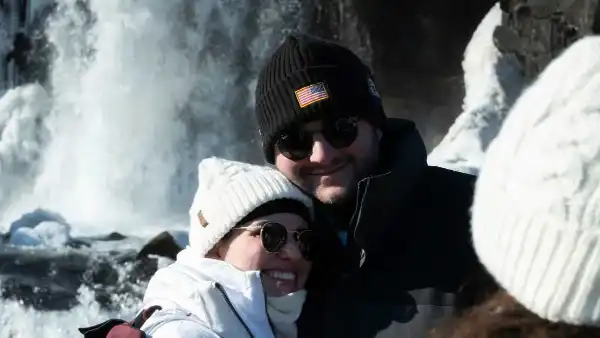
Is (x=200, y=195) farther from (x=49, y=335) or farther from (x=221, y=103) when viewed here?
(x=221, y=103)

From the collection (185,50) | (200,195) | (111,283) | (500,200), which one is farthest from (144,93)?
(500,200)

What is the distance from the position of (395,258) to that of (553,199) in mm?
783

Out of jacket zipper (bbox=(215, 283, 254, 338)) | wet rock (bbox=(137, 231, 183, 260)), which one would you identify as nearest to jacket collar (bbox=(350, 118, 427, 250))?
jacket zipper (bbox=(215, 283, 254, 338))

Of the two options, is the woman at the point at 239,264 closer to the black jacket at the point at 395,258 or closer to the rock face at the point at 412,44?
the black jacket at the point at 395,258

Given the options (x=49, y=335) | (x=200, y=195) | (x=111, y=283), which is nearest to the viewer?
(x=200, y=195)

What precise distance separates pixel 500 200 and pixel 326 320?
707 millimetres

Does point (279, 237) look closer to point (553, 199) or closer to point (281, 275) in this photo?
point (281, 275)

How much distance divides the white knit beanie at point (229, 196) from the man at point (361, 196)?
8 cm

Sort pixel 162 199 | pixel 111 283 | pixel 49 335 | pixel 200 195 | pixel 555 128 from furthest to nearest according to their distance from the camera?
pixel 162 199
pixel 111 283
pixel 49 335
pixel 200 195
pixel 555 128

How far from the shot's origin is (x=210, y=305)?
4.38ft

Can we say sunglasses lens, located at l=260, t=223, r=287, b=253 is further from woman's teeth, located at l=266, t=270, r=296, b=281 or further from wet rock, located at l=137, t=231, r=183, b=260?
wet rock, located at l=137, t=231, r=183, b=260

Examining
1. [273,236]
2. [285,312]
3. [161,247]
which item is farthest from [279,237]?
[161,247]

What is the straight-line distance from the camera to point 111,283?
525 centimetres

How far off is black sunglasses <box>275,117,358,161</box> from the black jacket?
0.09m
